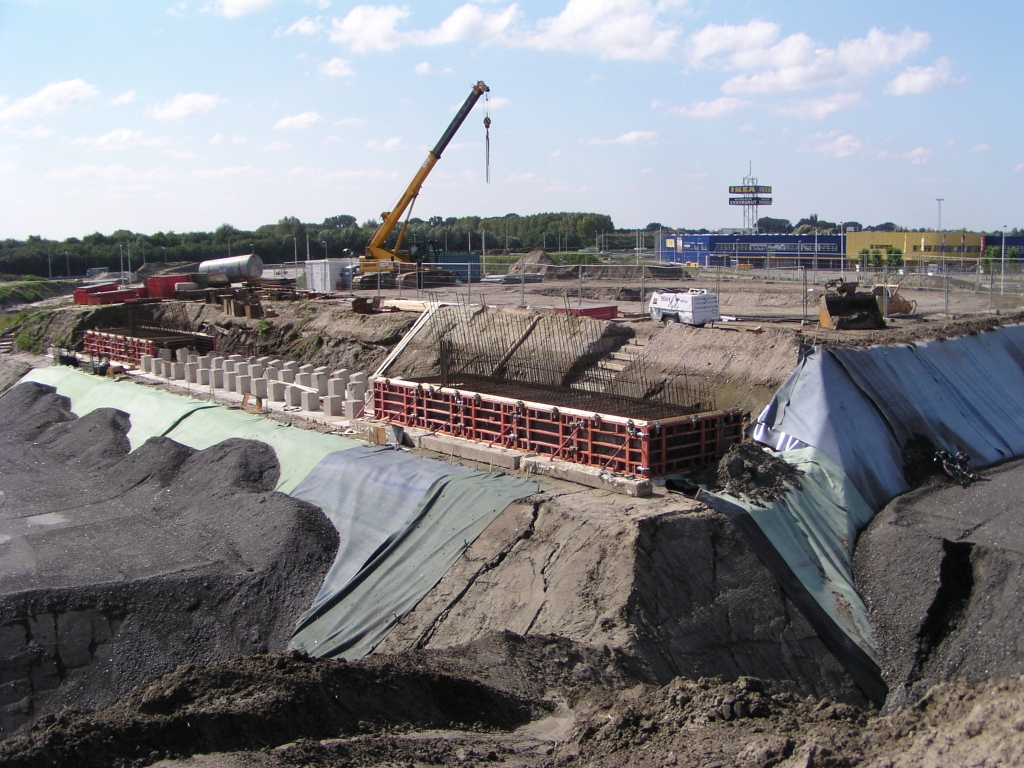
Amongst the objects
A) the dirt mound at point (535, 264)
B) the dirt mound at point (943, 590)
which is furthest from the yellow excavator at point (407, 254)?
the dirt mound at point (943, 590)

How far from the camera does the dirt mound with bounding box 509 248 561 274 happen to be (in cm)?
5582

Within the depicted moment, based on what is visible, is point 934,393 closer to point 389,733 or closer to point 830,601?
point 830,601

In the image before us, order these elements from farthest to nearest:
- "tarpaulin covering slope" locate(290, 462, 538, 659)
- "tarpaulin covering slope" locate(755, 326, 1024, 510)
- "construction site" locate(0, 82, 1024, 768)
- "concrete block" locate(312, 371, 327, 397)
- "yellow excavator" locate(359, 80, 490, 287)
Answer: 1. "yellow excavator" locate(359, 80, 490, 287)
2. "concrete block" locate(312, 371, 327, 397)
3. "tarpaulin covering slope" locate(755, 326, 1024, 510)
4. "tarpaulin covering slope" locate(290, 462, 538, 659)
5. "construction site" locate(0, 82, 1024, 768)

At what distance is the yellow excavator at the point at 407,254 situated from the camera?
41562 mm

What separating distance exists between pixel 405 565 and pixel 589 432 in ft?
14.1

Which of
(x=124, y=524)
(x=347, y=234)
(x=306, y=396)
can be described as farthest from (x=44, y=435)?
(x=347, y=234)

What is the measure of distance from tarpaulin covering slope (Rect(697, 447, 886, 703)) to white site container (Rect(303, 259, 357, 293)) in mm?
31857

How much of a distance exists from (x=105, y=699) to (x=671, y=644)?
7.69 meters

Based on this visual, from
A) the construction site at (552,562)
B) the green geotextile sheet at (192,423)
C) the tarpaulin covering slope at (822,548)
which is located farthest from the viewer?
the green geotextile sheet at (192,423)

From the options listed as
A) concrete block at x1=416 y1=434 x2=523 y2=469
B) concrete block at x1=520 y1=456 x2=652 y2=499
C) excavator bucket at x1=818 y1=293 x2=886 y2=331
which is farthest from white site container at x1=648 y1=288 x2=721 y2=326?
concrete block at x1=520 y1=456 x2=652 y2=499

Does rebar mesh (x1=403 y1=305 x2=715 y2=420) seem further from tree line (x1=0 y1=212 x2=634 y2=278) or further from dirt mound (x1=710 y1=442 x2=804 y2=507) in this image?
tree line (x1=0 y1=212 x2=634 y2=278)

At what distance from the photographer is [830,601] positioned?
12961 millimetres

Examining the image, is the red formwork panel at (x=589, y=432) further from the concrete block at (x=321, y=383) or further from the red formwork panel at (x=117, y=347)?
the red formwork panel at (x=117, y=347)

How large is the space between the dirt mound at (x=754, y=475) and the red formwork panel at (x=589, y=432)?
861mm
